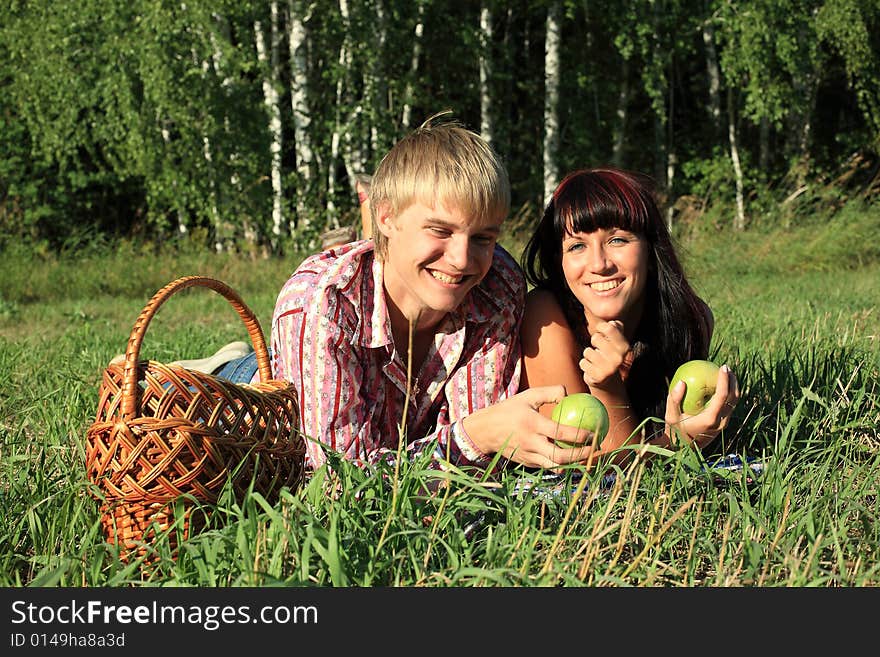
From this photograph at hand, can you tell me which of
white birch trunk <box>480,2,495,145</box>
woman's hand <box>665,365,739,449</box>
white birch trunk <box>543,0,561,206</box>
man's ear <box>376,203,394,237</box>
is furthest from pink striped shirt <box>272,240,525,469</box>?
white birch trunk <box>480,2,495,145</box>

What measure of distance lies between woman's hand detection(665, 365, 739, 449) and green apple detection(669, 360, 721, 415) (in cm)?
2

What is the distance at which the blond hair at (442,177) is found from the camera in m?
2.64

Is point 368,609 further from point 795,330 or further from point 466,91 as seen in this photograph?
point 466,91

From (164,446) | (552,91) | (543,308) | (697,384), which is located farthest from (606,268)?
(552,91)

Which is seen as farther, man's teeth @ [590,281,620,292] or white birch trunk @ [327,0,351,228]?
white birch trunk @ [327,0,351,228]

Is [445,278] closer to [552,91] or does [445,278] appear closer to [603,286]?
[603,286]

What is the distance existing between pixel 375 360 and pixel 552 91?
40.8ft

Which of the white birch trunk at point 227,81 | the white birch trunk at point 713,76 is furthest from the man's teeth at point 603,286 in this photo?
the white birch trunk at point 713,76

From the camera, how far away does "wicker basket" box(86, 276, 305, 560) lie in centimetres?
222

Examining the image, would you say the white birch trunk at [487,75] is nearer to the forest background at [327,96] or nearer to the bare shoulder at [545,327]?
the forest background at [327,96]

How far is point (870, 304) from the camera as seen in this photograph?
266 inches

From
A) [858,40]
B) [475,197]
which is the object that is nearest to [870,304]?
[475,197]

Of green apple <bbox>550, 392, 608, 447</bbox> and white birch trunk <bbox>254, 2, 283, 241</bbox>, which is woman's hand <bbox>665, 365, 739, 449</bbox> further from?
white birch trunk <bbox>254, 2, 283, 241</bbox>

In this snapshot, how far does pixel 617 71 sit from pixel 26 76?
10990 millimetres
